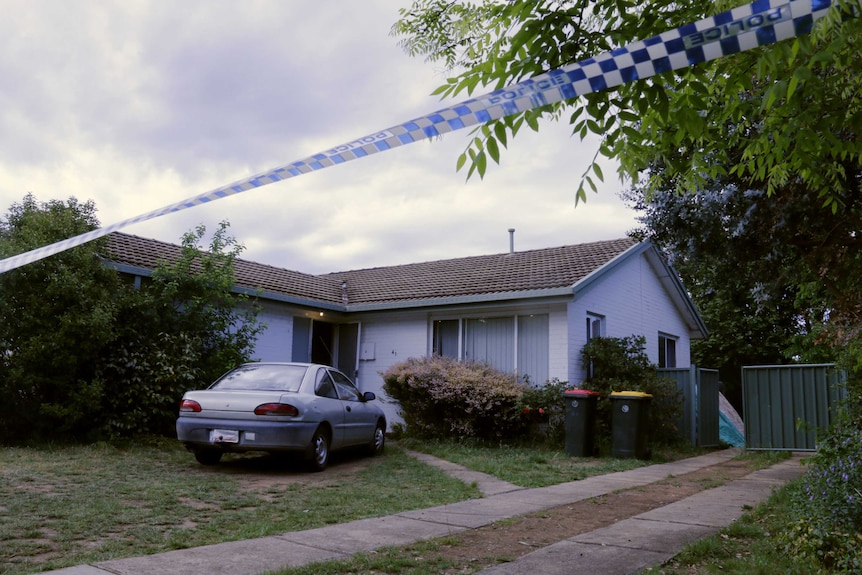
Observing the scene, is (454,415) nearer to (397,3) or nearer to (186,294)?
(186,294)

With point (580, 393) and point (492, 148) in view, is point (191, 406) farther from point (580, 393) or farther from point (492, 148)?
point (492, 148)

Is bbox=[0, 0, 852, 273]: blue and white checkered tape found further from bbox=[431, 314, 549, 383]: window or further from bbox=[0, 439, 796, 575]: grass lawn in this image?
bbox=[431, 314, 549, 383]: window

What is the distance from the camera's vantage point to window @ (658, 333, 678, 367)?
19.5m

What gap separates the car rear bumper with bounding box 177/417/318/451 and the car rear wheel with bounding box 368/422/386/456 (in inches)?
98.8

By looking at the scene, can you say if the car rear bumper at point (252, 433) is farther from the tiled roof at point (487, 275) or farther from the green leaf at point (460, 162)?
the tiled roof at point (487, 275)

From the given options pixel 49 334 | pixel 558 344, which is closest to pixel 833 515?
pixel 558 344

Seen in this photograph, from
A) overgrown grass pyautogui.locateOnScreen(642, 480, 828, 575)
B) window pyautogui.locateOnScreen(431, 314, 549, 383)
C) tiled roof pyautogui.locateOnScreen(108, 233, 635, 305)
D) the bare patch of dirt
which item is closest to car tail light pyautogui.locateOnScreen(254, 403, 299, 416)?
the bare patch of dirt

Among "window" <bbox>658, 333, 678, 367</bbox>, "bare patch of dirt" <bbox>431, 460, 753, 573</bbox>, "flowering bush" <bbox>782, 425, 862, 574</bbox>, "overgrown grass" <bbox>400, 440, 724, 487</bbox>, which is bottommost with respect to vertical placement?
"overgrown grass" <bbox>400, 440, 724, 487</bbox>

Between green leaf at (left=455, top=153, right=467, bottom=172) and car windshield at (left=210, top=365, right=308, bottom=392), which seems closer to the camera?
green leaf at (left=455, top=153, right=467, bottom=172)

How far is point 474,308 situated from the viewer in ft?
51.8

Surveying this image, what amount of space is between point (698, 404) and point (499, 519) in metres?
10.0

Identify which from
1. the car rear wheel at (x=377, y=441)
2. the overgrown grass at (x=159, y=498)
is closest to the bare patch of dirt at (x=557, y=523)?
the overgrown grass at (x=159, y=498)

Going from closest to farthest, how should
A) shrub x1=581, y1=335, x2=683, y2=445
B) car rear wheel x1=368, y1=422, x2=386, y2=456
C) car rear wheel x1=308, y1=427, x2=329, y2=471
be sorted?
car rear wheel x1=308, y1=427, x2=329, y2=471
car rear wheel x1=368, y1=422, x2=386, y2=456
shrub x1=581, y1=335, x2=683, y2=445

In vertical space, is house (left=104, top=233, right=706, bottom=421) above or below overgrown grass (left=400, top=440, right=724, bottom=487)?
above
